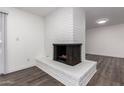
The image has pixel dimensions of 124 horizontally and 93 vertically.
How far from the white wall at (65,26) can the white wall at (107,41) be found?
3559mm

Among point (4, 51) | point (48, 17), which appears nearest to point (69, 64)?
point (4, 51)

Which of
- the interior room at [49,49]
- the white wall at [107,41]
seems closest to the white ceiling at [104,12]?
the interior room at [49,49]

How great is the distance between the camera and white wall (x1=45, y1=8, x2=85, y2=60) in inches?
93.1

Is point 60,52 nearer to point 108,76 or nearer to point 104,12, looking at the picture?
point 108,76

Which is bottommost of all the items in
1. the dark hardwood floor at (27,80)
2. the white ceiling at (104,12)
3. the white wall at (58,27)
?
the dark hardwood floor at (27,80)

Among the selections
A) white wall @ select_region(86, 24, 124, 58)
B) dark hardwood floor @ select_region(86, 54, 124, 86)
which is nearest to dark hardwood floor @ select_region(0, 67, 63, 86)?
dark hardwood floor @ select_region(86, 54, 124, 86)

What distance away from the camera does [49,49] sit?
3422 mm

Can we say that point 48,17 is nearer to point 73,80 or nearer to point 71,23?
point 71,23

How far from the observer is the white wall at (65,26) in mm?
2365

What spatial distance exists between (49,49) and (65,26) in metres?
1.43

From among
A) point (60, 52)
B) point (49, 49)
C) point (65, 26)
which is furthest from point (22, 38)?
point (65, 26)

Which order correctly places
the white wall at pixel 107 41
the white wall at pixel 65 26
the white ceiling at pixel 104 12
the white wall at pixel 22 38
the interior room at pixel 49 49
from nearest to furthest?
the interior room at pixel 49 49, the white wall at pixel 65 26, the white wall at pixel 22 38, the white ceiling at pixel 104 12, the white wall at pixel 107 41

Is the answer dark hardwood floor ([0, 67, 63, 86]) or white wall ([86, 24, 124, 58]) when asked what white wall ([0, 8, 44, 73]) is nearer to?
dark hardwood floor ([0, 67, 63, 86])

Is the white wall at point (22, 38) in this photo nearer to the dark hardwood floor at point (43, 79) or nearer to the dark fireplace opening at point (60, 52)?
the dark hardwood floor at point (43, 79)
